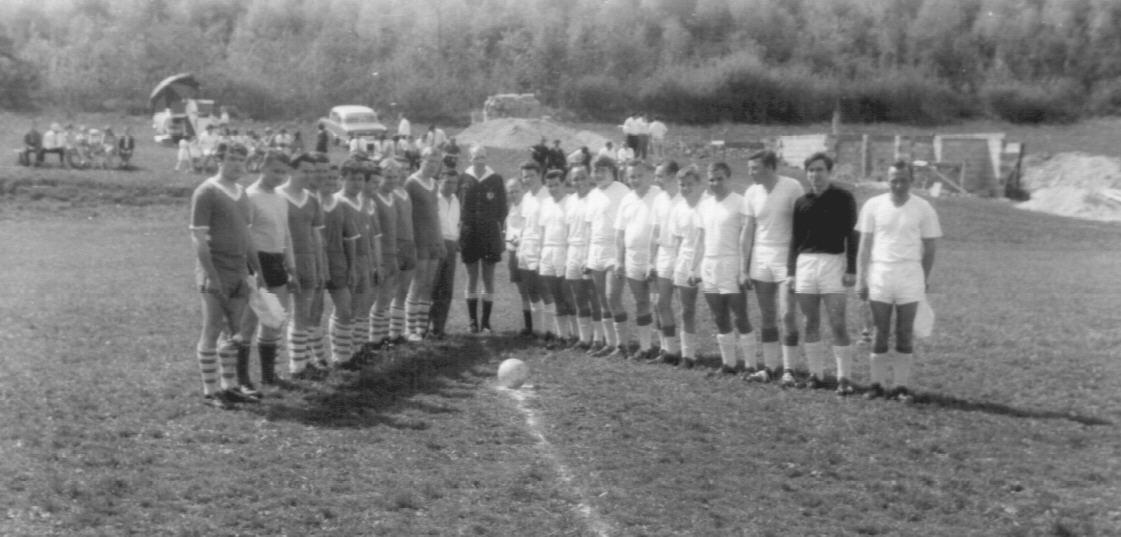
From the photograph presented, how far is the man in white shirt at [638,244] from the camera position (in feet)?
45.8

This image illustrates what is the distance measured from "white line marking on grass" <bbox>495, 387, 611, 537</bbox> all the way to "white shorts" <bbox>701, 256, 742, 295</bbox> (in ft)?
7.55

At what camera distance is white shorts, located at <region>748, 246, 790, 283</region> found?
480 inches

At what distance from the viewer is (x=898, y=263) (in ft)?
36.5

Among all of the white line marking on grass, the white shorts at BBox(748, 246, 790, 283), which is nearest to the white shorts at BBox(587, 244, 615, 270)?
the white shorts at BBox(748, 246, 790, 283)

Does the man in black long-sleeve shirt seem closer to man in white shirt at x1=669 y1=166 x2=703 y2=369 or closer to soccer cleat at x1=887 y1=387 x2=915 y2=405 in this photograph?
soccer cleat at x1=887 y1=387 x2=915 y2=405

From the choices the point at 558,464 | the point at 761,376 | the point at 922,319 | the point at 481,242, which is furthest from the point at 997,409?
the point at 481,242

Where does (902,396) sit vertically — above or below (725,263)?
below

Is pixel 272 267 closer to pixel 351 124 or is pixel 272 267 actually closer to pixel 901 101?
pixel 351 124

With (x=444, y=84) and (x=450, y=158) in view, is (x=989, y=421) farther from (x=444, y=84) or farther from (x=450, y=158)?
(x=444, y=84)

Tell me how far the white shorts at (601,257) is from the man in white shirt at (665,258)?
2.40 feet

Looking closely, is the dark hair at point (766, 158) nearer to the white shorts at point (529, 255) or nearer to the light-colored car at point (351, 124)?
the white shorts at point (529, 255)

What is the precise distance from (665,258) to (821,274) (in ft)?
7.72

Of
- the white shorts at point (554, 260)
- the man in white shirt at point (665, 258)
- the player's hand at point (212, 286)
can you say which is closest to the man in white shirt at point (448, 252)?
the white shorts at point (554, 260)

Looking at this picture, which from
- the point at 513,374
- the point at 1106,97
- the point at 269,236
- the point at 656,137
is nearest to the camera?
the point at 269,236
